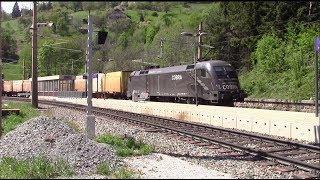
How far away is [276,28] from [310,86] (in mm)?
15494

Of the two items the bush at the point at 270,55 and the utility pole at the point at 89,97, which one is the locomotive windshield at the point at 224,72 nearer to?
the utility pole at the point at 89,97

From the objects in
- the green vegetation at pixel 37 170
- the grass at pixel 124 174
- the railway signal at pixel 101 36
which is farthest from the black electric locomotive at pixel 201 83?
the grass at pixel 124 174

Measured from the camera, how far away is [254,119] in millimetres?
19047

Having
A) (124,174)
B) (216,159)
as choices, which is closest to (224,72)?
(216,159)

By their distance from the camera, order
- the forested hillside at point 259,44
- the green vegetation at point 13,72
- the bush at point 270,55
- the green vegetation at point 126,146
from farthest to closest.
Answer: the green vegetation at point 13,72 → the bush at point 270,55 → the forested hillside at point 259,44 → the green vegetation at point 126,146

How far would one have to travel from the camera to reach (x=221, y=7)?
62094 millimetres

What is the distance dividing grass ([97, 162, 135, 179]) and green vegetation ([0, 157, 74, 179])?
608 millimetres

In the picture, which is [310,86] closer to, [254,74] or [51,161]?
[254,74]

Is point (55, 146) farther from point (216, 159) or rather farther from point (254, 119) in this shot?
point (254, 119)

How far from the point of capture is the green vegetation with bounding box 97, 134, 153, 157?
12.6 metres

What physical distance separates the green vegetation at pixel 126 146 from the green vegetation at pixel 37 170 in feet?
7.63

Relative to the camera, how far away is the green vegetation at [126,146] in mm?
12621

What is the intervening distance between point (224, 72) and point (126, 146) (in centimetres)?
1727

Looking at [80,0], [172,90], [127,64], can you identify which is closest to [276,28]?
→ [172,90]
